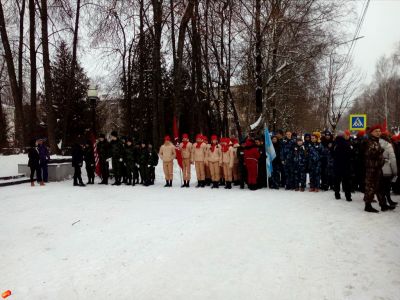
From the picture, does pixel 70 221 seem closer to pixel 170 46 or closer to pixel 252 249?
pixel 252 249

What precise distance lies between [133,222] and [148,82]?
2900 centimetres

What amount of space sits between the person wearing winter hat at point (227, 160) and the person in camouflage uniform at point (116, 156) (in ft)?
13.6

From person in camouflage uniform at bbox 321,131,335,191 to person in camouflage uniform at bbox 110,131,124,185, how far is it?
7679mm

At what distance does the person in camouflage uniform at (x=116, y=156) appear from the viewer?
13.6m

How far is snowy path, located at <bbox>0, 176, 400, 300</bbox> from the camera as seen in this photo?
172 inches

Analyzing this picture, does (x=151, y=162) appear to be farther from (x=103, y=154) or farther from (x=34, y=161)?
(x=34, y=161)

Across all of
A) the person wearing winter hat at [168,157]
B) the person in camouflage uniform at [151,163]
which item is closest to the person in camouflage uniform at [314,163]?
the person wearing winter hat at [168,157]

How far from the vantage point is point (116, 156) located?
44.7 ft

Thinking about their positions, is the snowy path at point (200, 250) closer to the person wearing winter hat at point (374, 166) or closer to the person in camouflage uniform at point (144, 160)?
the person wearing winter hat at point (374, 166)

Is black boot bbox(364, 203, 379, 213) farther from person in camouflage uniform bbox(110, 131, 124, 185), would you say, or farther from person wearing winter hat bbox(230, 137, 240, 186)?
person in camouflage uniform bbox(110, 131, 124, 185)

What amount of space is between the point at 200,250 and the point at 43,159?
10.7 m

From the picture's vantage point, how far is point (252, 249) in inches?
224

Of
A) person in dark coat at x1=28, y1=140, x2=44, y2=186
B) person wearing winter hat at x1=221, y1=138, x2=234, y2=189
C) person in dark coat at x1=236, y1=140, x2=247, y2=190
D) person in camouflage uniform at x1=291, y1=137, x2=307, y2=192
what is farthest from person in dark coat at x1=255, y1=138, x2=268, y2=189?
person in dark coat at x1=28, y1=140, x2=44, y2=186

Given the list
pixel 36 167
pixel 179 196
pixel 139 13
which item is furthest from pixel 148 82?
pixel 179 196
